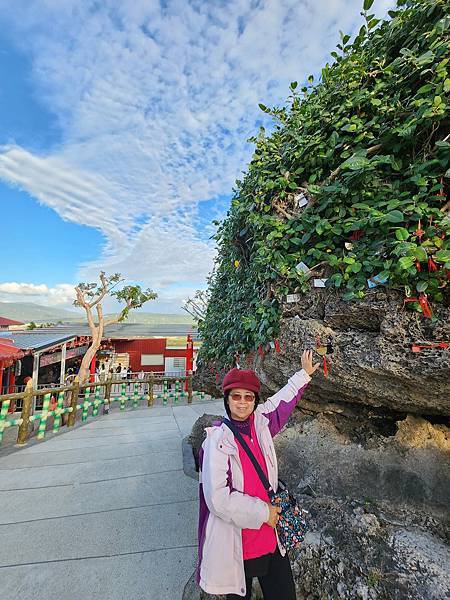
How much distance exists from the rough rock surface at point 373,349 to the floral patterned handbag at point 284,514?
101cm

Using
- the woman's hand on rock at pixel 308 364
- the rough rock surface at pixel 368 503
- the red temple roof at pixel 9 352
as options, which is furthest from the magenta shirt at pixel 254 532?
the red temple roof at pixel 9 352

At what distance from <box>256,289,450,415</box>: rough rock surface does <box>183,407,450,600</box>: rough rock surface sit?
41cm

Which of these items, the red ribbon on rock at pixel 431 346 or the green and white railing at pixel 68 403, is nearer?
the red ribbon on rock at pixel 431 346

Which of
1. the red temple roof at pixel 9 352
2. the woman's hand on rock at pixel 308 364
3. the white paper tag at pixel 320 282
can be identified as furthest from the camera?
the red temple roof at pixel 9 352

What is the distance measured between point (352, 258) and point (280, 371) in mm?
1314

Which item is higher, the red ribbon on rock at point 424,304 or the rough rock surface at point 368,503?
the red ribbon on rock at point 424,304

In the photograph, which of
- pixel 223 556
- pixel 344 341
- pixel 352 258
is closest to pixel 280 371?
pixel 344 341

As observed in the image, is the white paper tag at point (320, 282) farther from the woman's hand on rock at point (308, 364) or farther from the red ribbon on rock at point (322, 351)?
the woman's hand on rock at point (308, 364)

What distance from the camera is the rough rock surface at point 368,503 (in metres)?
1.87

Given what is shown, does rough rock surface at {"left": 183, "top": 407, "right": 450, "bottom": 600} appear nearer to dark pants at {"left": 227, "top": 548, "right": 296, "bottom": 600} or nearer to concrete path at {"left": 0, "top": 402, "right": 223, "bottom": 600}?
dark pants at {"left": 227, "top": 548, "right": 296, "bottom": 600}

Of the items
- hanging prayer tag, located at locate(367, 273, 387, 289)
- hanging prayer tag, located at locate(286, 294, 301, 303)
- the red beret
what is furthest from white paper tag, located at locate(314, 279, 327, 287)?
the red beret

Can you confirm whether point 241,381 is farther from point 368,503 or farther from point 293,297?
point 368,503

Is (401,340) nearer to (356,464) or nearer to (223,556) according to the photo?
(356,464)

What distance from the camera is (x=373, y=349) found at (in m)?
2.15
